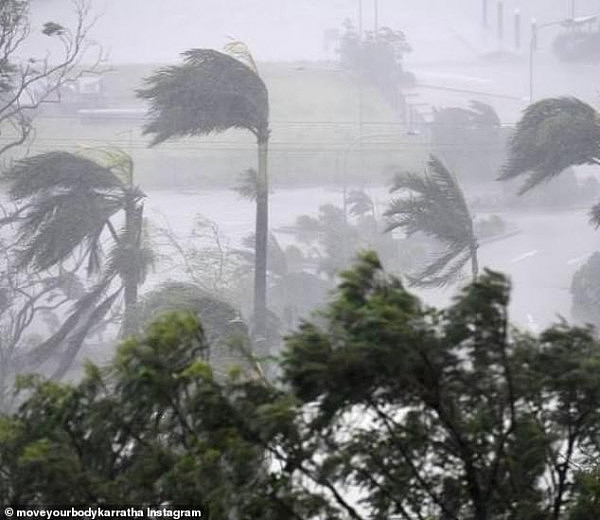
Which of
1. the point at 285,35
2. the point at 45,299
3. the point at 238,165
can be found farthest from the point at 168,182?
the point at 285,35

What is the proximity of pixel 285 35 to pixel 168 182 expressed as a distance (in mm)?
14205

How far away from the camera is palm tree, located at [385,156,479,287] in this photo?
42.0 ft

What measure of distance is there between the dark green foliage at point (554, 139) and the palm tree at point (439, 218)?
675 mm

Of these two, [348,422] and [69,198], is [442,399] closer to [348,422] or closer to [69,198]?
[348,422]

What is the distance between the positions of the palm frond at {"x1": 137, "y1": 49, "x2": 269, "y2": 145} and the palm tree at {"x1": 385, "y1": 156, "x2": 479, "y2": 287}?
1.45 m

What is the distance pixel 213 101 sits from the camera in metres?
12.5

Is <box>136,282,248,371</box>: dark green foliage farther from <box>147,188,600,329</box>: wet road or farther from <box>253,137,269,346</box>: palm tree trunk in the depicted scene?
<box>147,188,600,329</box>: wet road

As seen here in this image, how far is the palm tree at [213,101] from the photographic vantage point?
40.9 feet

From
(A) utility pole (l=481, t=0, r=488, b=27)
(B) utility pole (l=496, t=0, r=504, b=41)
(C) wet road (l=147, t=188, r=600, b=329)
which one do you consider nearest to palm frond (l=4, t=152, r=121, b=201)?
(C) wet road (l=147, t=188, r=600, b=329)

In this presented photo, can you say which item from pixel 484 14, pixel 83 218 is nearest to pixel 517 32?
pixel 484 14

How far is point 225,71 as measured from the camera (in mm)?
12648

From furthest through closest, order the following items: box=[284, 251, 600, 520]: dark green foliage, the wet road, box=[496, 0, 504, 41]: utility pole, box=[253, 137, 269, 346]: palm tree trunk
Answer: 1. box=[496, 0, 504, 41]: utility pole
2. the wet road
3. box=[253, 137, 269, 346]: palm tree trunk
4. box=[284, 251, 600, 520]: dark green foliage

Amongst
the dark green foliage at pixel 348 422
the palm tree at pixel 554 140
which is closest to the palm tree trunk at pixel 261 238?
the palm tree at pixel 554 140

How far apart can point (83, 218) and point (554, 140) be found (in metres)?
4.10
